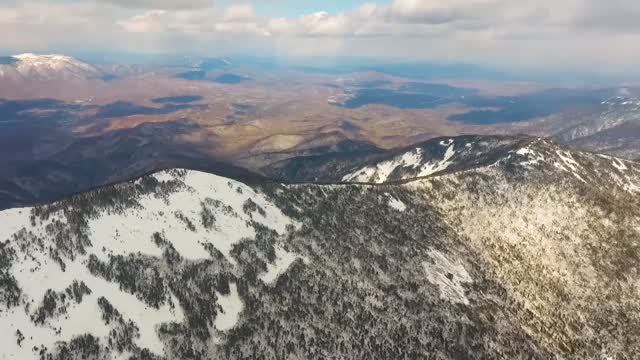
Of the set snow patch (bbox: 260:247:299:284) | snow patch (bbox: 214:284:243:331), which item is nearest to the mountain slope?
snow patch (bbox: 214:284:243:331)

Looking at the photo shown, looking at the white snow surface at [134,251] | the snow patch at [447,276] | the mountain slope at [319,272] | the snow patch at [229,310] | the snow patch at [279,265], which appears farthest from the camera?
the snow patch at [447,276]

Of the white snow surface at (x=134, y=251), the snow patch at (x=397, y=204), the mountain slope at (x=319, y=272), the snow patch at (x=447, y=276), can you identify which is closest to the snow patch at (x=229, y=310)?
the white snow surface at (x=134, y=251)

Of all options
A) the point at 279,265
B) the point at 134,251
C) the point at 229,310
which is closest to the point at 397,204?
the point at 279,265

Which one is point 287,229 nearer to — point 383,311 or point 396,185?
point 383,311

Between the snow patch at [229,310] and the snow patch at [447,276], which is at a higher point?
the snow patch at [229,310]

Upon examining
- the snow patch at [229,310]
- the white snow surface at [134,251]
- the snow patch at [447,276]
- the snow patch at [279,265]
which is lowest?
the snow patch at [447,276]

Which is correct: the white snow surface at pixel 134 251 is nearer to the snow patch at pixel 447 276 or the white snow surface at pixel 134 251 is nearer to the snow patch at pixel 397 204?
the snow patch at pixel 447 276

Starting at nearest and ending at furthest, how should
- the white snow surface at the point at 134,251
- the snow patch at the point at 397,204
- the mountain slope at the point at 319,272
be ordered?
the white snow surface at the point at 134,251
the mountain slope at the point at 319,272
the snow patch at the point at 397,204

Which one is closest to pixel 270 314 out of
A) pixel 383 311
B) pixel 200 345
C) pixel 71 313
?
pixel 200 345

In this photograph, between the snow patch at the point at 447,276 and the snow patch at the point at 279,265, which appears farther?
the snow patch at the point at 447,276
